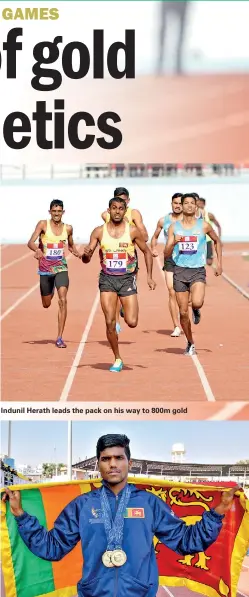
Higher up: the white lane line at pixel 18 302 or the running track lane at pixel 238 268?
the running track lane at pixel 238 268

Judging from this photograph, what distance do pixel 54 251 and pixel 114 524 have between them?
6.90 m

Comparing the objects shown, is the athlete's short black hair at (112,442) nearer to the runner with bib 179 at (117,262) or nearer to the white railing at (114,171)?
the runner with bib 179 at (117,262)

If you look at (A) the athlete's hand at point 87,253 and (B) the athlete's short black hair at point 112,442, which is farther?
(A) the athlete's hand at point 87,253

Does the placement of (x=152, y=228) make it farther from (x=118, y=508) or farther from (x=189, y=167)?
(x=118, y=508)

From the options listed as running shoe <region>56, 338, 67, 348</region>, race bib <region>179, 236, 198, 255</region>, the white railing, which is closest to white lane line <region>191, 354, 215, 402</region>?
race bib <region>179, 236, 198, 255</region>

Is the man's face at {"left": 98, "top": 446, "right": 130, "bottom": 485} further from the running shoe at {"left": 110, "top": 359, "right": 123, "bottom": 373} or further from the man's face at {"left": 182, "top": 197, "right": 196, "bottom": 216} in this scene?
the man's face at {"left": 182, "top": 197, "right": 196, "bottom": 216}

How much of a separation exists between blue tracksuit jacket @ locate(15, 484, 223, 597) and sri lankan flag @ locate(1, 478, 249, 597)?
16.9 inches

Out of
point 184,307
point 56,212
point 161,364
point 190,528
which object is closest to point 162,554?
point 190,528

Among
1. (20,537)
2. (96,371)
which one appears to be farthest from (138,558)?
(96,371)

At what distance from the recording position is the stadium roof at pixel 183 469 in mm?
38297

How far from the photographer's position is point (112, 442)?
16.5 feet

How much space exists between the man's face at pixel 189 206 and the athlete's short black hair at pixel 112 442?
5.96m

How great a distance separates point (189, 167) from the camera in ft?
123

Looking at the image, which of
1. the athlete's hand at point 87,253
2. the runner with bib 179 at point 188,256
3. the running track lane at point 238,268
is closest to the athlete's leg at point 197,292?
the runner with bib 179 at point 188,256
